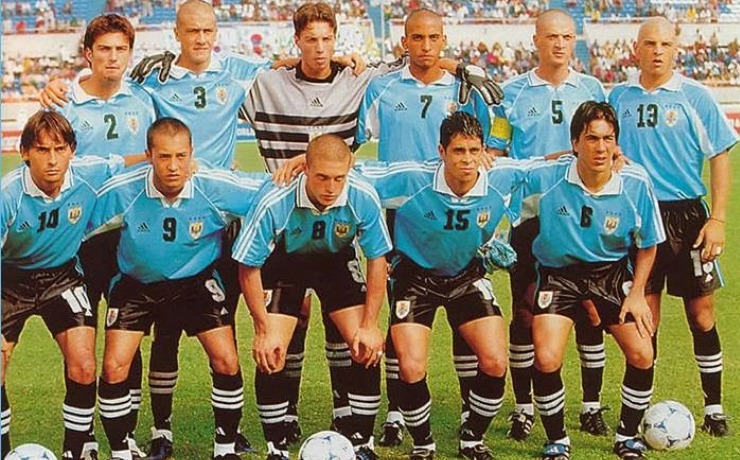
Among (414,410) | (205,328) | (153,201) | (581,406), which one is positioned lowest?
(581,406)

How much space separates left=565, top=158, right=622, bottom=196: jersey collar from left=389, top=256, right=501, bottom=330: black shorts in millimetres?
593

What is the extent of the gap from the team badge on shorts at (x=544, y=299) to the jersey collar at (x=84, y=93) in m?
2.19

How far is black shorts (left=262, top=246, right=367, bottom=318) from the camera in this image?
510cm

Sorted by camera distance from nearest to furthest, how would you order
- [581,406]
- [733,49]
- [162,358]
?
[162,358] → [581,406] → [733,49]

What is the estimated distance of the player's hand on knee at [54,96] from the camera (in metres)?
5.17

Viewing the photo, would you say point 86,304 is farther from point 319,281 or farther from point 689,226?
point 689,226

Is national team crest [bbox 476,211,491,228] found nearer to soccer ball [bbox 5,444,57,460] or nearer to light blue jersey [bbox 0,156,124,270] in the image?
light blue jersey [bbox 0,156,124,270]

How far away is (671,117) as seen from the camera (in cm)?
545

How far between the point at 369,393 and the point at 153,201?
1.32m

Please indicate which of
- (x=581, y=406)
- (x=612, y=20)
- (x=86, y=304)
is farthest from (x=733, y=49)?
(x=86, y=304)

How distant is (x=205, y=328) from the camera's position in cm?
498

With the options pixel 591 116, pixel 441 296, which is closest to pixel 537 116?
pixel 591 116

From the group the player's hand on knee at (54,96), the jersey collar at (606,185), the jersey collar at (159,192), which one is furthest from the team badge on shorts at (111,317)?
the jersey collar at (606,185)

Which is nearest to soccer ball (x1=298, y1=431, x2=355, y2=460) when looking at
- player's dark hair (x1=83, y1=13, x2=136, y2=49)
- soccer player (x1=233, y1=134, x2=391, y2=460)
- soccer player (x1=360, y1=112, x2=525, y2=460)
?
soccer player (x1=233, y1=134, x2=391, y2=460)
